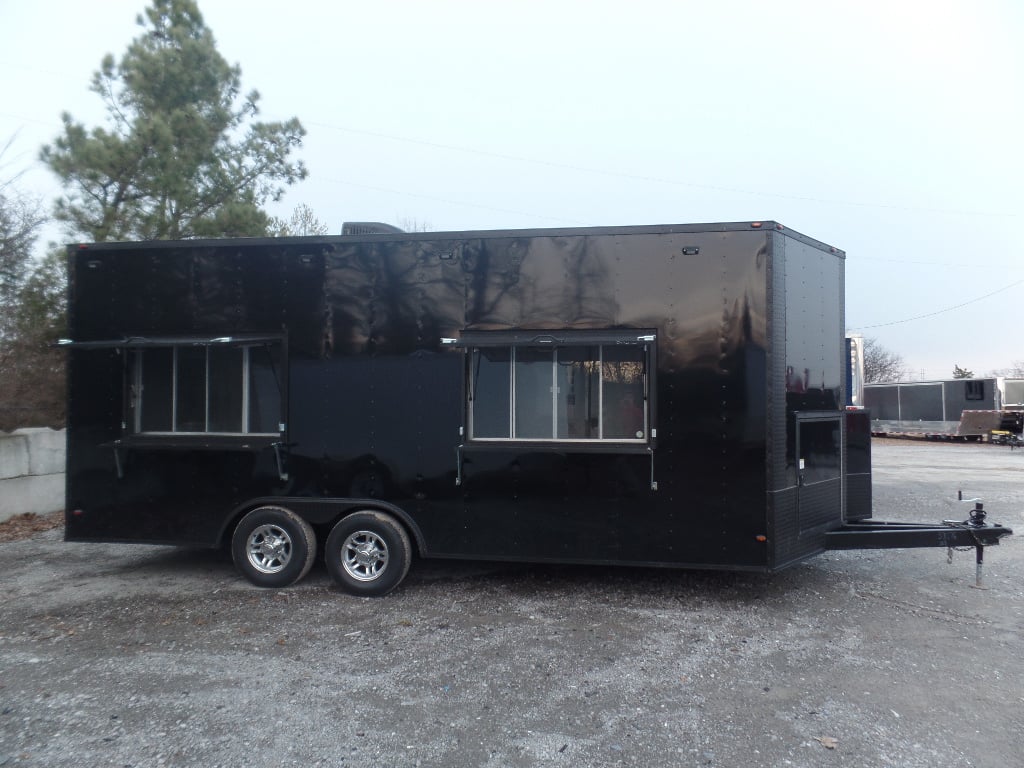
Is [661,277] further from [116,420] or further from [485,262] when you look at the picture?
[116,420]

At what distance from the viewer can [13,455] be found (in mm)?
10070

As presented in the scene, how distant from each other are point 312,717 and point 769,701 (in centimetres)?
260

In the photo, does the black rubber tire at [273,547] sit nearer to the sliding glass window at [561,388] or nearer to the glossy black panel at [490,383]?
the glossy black panel at [490,383]

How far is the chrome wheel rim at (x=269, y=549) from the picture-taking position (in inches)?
263

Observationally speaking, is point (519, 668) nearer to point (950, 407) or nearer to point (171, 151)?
Result: point (171, 151)

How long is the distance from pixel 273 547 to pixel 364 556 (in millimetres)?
867

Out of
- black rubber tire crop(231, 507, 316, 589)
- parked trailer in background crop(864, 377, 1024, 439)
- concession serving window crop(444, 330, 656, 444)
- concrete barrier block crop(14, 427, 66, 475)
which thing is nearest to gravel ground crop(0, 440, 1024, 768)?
black rubber tire crop(231, 507, 316, 589)

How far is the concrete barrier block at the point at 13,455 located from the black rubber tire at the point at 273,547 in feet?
17.5

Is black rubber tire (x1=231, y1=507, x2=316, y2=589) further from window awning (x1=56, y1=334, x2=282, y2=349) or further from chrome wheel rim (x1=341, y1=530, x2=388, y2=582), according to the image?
window awning (x1=56, y1=334, x2=282, y2=349)

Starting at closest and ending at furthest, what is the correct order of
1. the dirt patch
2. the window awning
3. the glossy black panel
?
the glossy black panel, the window awning, the dirt patch

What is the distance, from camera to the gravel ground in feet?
A: 12.6

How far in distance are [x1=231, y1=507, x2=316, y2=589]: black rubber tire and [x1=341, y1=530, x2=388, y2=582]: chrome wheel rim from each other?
1.20 ft

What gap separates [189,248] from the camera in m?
6.80

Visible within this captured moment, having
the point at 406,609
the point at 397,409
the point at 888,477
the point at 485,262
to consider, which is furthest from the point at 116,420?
the point at 888,477
